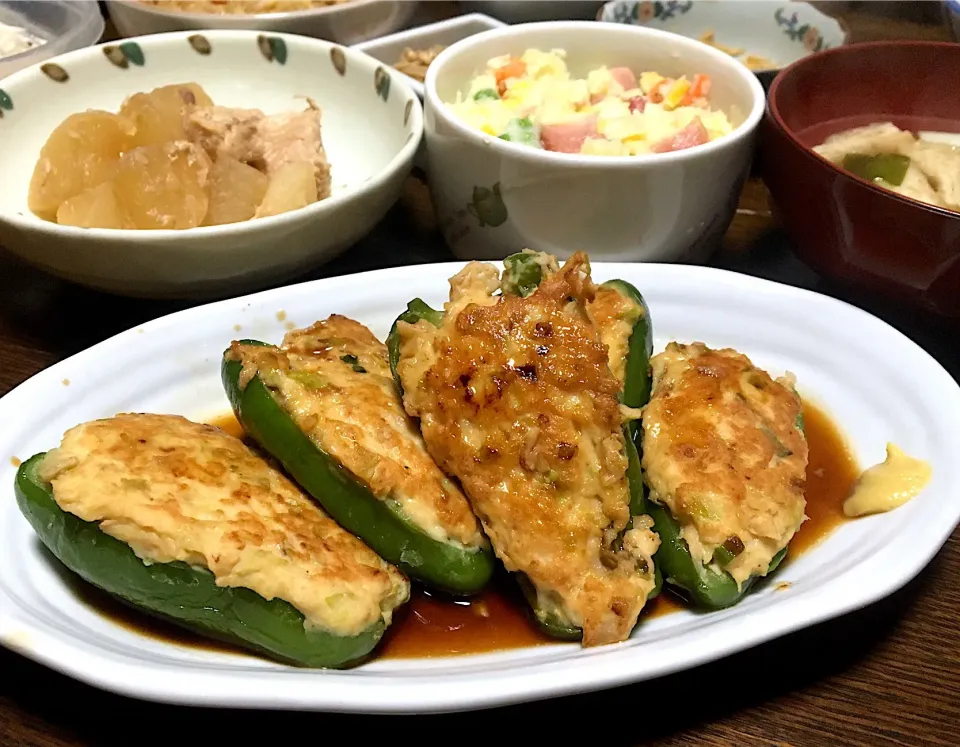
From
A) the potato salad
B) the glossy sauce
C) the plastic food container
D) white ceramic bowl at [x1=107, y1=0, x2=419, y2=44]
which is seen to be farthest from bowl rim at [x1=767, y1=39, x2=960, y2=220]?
the plastic food container

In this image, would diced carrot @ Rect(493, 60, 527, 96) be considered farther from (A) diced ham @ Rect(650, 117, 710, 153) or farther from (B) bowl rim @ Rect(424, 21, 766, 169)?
(A) diced ham @ Rect(650, 117, 710, 153)

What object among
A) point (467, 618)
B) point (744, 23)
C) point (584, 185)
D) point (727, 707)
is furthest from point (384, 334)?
point (744, 23)

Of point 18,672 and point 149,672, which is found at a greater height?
point 149,672

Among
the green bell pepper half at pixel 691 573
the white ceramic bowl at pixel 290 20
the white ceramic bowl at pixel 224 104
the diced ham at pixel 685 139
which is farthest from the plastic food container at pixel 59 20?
the green bell pepper half at pixel 691 573

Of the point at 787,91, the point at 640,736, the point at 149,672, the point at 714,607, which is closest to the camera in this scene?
the point at 149,672

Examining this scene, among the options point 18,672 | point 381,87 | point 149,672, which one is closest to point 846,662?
point 149,672

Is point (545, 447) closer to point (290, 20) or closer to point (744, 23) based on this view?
point (290, 20)

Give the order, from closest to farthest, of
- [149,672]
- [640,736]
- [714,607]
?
[149,672] → [640,736] → [714,607]

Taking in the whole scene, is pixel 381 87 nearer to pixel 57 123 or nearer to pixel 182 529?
pixel 57 123
